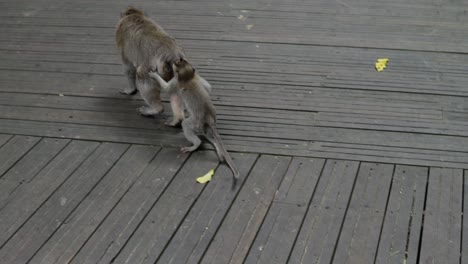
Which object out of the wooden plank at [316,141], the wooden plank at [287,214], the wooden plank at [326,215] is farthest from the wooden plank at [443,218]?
the wooden plank at [287,214]

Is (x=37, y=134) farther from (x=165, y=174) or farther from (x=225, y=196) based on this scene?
(x=225, y=196)

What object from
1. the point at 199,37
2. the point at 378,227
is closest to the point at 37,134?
the point at 199,37

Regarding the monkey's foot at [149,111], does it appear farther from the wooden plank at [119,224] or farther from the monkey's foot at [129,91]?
the wooden plank at [119,224]

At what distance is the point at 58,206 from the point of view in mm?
4129

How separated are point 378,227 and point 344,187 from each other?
1.39 feet

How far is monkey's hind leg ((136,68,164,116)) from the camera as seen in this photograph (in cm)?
490

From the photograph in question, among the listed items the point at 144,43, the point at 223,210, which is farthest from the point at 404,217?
the point at 144,43

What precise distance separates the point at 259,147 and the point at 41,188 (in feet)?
4.96

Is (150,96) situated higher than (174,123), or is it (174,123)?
(150,96)

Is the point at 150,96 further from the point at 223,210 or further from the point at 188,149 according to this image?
the point at 223,210

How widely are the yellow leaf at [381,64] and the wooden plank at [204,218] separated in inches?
69.3

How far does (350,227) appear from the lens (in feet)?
12.4

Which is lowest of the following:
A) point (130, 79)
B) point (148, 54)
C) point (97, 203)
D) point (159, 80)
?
point (130, 79)

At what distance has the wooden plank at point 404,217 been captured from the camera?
11.7 feet
